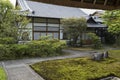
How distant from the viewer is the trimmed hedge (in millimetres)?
13590

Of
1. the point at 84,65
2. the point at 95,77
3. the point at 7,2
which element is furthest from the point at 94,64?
the point at 7,2

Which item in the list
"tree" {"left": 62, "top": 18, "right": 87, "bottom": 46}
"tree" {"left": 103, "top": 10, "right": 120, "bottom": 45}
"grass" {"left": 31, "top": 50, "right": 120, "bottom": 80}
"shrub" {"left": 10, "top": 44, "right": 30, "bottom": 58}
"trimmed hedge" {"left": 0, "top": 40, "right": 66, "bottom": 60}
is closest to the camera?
"grass" {"left": 31, "top": 50, "right": 120, "bottom": 80}

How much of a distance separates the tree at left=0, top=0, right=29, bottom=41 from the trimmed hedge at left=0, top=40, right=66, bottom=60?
7.11ft

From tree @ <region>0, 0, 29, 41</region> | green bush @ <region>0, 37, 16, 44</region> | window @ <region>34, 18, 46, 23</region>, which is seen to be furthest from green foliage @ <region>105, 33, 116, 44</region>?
green bush @ <region>0, 37, 16, 44</region>

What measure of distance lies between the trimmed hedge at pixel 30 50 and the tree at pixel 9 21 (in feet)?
7.11

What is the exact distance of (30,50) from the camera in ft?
47.9

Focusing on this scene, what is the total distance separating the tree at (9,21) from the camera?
52.1ft

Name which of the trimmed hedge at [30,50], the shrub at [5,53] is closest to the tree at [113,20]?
the trimmed hedge at [30,50]

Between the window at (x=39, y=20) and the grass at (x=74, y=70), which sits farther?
the window at (x=39, y=20)

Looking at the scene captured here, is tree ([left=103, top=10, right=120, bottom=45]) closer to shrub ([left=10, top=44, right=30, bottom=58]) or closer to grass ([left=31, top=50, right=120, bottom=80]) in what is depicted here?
grass ([left=31, top=50, right=120, bottom=80])

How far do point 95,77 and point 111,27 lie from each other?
331 inches

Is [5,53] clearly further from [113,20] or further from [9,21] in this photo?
[113,20]

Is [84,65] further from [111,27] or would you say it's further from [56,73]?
[111,27]

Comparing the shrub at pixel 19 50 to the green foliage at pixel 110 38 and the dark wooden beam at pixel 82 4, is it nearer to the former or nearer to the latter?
the dark wooden beam at pixel 82 4
